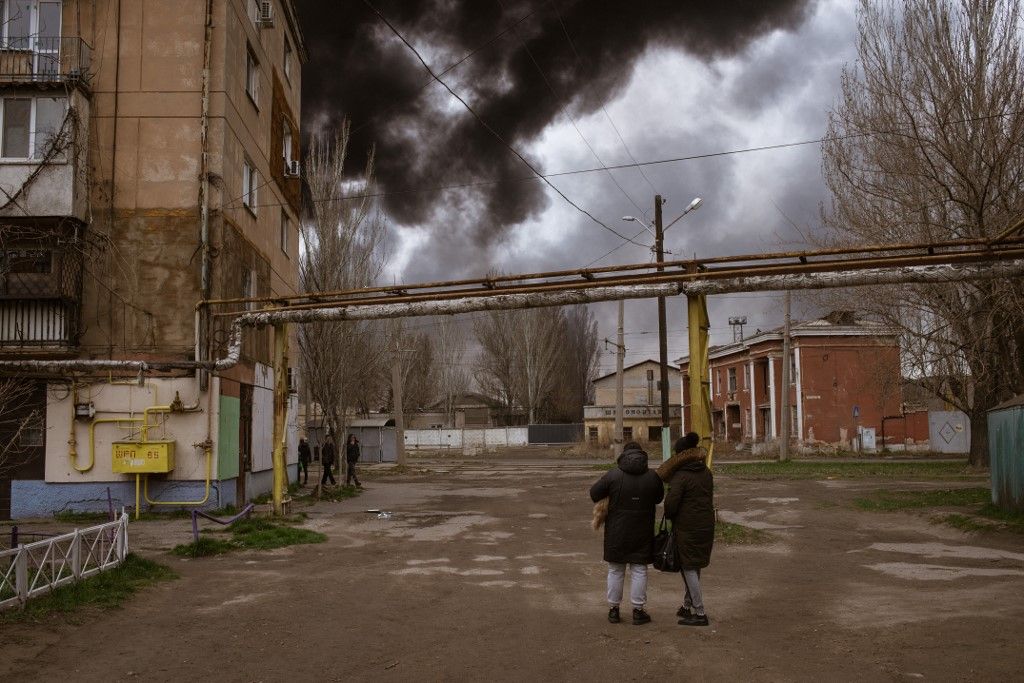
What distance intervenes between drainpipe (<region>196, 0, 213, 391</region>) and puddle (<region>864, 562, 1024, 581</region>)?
13.5 meters

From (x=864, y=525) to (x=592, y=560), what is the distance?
6962mm

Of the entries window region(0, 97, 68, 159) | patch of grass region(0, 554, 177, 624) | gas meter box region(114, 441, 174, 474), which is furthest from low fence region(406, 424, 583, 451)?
patch of grass region(0, 554, 177, 624)

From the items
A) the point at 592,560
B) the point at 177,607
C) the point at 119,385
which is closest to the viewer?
the point at 177,607

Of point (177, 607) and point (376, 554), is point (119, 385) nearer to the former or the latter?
point (376, 554)

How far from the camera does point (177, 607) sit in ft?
30.6

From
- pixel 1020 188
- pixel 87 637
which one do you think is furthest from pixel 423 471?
pixel 87 637

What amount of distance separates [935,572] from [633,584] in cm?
544

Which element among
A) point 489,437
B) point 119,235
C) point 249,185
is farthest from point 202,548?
point 489,437

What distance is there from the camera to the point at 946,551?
1293cm

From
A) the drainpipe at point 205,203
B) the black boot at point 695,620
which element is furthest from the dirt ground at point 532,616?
the drainpipe at point 205,203

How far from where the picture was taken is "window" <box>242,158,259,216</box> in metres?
20.7

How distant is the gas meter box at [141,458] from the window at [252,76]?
934 cm

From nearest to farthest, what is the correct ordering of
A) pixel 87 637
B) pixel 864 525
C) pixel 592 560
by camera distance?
1. pixel 87 637
2. pixel 592 560
3. pixel 864 525

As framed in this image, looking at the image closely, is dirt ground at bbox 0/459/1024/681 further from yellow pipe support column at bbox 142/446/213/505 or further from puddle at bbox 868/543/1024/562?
yellow pipe support column at bbox 142/446/213/505
